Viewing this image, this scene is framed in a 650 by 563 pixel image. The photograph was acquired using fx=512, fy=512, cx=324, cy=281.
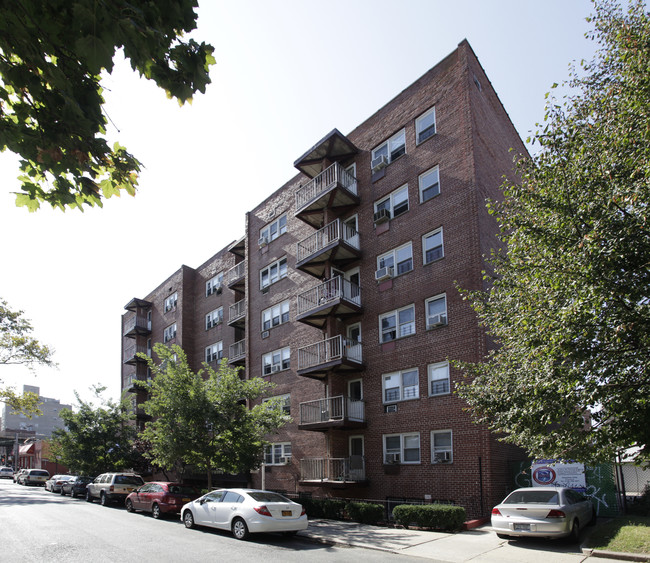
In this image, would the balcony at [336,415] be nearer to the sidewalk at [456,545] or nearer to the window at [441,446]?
the window at [441,446]

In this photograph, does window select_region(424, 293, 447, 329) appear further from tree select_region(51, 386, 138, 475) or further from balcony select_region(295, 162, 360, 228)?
tree select_region(51, 386, 138, 475)

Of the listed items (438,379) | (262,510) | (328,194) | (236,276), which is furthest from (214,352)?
(262,510)

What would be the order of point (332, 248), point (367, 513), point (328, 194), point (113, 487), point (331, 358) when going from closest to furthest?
point (367, 513) < point (331, 358) < point (332, 248) < point (328, 194) < point (113, 487)

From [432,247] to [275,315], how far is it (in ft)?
35.9

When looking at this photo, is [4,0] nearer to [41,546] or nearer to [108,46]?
[108,46]

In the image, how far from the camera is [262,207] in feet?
99.5

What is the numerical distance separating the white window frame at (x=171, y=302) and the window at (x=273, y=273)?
12281 mm

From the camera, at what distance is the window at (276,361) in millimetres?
25922

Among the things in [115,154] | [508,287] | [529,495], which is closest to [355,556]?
[529,495]

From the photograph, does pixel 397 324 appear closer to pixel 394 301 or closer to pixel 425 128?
pixel 394 301

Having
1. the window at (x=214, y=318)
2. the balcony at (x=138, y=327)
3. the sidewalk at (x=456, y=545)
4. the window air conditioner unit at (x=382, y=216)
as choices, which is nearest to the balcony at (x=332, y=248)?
the window air conditioner unit at (x=382, y=216)

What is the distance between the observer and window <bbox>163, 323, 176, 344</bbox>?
38281 millimetres

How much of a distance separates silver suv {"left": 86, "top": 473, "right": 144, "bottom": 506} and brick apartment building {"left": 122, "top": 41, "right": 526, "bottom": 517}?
5.97 metres

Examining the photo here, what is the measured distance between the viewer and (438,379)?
18.0 meters
